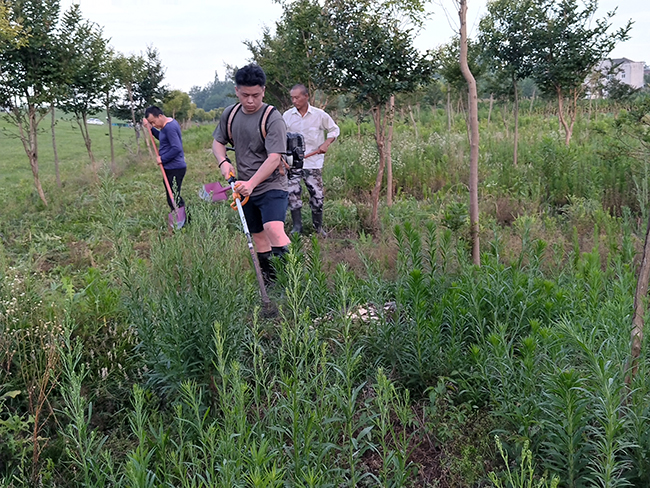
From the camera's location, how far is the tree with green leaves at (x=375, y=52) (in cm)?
636

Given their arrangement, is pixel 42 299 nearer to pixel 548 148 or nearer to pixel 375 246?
pixel 375 246

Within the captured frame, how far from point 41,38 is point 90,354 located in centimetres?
990

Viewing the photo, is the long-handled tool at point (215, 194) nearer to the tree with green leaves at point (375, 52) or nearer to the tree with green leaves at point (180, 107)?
the tree with green leaves at point (375, 52)

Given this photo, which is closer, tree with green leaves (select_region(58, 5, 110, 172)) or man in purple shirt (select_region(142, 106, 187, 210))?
man in purple shirt (select_region(142, 106, 187, 210))

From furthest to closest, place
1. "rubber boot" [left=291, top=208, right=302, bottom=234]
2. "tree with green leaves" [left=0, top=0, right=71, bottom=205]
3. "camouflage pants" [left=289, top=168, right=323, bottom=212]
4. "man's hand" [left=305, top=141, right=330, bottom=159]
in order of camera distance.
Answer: "tree with green leaves" [left=0, top=0, right=71, bottom=205], "rubber boot" [left=291, top=208, right=302, bottom=234], "camouflage pants" [left=289, top=168, right=323, bottom=212], "man's hand" [left=305, top=141, right=330, bottom=159]

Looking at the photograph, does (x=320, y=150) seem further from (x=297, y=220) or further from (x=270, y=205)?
(x=270, y=205)

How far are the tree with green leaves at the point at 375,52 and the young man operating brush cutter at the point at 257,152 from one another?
2.45 m

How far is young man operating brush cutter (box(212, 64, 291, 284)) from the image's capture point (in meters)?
3.97

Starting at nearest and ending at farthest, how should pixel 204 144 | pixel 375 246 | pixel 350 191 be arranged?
pixel 375 246, pixel 350 191, pixel 204 144

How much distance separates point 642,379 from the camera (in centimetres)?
215

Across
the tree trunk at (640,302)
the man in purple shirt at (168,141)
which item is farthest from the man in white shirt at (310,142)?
the tree trunk at (640,302)

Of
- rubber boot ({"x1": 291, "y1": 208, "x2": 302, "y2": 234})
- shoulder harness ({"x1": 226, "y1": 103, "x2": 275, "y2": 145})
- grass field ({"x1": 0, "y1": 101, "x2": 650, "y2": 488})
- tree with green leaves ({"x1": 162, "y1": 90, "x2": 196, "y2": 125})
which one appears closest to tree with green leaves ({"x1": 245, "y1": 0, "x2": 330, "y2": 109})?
rubber boot ({"x1": 291, "y1": 208, "x2": 302, "y2": 234})

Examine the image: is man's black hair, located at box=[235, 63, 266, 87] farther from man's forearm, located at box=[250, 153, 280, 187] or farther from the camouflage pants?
the camouflage pants

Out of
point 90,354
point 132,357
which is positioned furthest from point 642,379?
point 90,354
